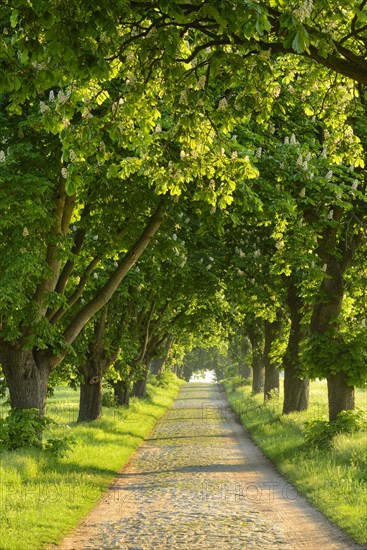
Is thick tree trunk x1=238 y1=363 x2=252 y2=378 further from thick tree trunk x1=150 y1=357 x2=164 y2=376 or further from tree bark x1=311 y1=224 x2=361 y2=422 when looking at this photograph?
tree bark x1=311 y1=224 x2=361 y2=422

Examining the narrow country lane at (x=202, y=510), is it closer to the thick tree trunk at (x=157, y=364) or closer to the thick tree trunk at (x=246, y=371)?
the thick tree trunk at (x=157, y=364)

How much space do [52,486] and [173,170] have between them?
607cm

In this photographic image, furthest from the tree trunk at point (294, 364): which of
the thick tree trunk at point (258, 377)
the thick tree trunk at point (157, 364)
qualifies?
the thick tree trunk at point (157, 364)

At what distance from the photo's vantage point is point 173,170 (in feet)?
32.4

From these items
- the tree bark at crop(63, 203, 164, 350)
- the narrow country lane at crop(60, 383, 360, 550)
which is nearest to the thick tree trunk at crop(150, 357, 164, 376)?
the narrow country lane at crop(60, 383, 360, 550)

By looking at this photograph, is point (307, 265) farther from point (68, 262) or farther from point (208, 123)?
point (208, 123)

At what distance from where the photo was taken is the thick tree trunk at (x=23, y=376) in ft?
52.3

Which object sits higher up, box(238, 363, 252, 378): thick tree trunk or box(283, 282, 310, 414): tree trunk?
box(238, 363, 252, 378): thick tree trunk

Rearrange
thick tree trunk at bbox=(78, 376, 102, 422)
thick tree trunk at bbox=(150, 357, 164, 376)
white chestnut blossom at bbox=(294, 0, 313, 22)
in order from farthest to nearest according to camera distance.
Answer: thick tree trunk at bbox=(150, 357, 164, 376) → thick tree trunk at bbox=(78, 376, 102, 422) → white chestnut blossom at bbox=(294, 0, 313, 22)

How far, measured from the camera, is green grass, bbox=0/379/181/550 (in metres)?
9.89

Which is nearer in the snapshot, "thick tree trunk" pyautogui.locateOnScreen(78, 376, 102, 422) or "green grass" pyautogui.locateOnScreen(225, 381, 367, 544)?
"green grass" pyautogui.locateOnScreen(225, 381, 367, 544)

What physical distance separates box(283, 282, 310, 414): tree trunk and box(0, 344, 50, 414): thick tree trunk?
34.8 feet

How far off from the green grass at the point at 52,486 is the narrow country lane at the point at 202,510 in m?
0.28

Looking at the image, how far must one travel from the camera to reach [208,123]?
9.48m
